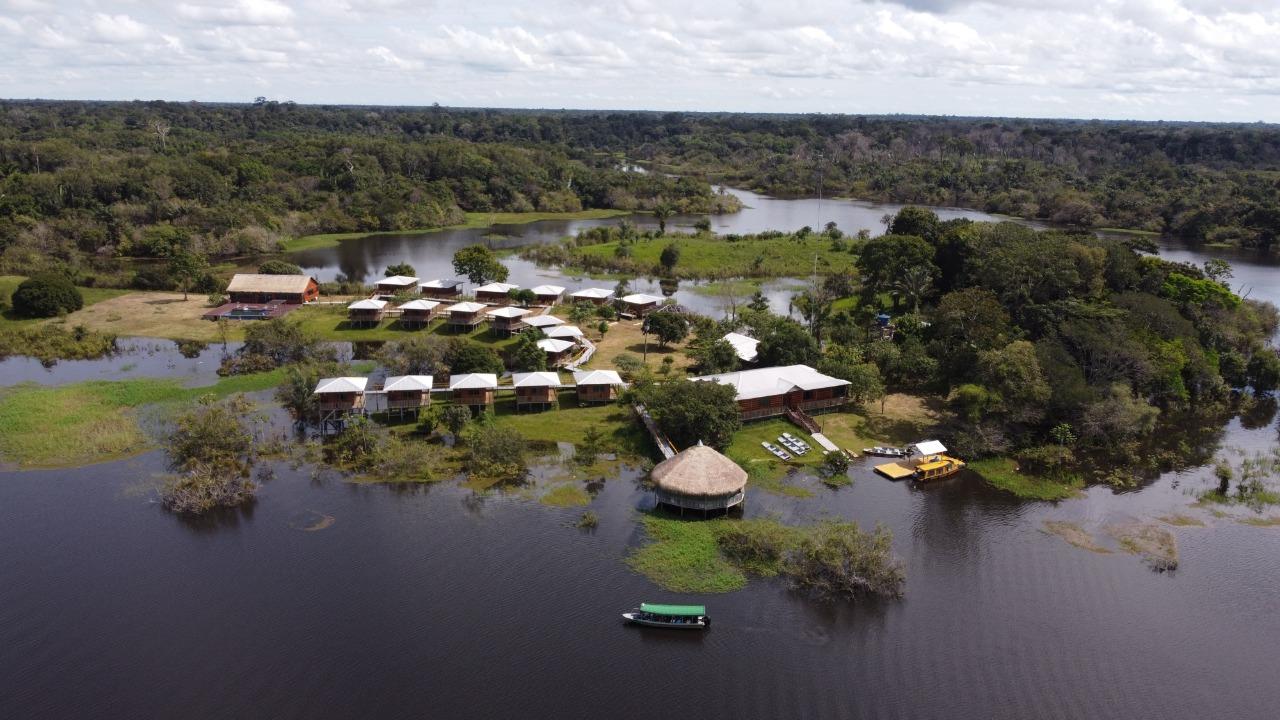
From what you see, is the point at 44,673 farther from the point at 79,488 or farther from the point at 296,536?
the point at 79,488

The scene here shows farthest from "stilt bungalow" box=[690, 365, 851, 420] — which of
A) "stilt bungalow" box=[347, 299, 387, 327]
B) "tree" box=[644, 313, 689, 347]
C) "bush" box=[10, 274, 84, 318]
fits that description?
"bush" box=[10, 274, 84, 318]

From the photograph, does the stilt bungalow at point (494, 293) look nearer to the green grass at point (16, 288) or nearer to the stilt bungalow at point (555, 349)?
the stilt bungalow at point (555, 349)

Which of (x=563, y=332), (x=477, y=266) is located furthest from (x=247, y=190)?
(x=563, y=332)

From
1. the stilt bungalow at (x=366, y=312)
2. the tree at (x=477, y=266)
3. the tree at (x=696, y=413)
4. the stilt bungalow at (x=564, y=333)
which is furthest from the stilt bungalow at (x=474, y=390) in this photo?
the tree at (x=477, y=266)

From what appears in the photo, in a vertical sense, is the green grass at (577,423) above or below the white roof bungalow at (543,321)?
below

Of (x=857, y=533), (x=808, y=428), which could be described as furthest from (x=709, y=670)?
(x=808, y=428)

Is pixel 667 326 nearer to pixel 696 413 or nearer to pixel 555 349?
pixel 555 349

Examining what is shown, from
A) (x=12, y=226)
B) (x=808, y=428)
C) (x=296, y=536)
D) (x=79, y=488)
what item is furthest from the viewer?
(x=12, y=226)
